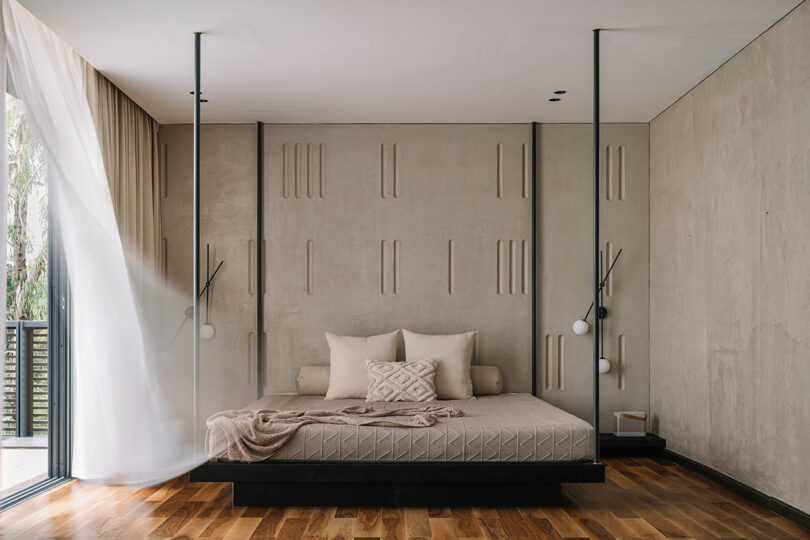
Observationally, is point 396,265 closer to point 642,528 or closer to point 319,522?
point 319,522

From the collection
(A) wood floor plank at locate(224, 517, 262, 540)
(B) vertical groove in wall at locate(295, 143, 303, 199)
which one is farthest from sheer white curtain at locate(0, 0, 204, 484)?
(B) vertical groove in wall at locate(295, 143, 303, 199)

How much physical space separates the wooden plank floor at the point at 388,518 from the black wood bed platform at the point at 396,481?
71 millimetres

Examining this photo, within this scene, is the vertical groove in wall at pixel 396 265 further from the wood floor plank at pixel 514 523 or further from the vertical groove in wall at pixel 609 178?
the wood floor plank at pixel 514 523

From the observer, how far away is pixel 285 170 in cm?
567

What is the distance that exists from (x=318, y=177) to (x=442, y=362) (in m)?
1.94

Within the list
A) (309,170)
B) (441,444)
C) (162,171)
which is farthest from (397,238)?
(441,444)

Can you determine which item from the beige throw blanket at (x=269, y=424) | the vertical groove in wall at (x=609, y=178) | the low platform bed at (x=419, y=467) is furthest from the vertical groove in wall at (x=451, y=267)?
the low platform bed at (x=419, y=467)

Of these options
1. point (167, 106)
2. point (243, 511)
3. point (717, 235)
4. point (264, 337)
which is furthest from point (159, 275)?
point (717, 235)

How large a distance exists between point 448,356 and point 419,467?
1435mm

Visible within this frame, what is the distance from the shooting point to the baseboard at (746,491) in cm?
354

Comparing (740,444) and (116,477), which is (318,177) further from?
(740,444)

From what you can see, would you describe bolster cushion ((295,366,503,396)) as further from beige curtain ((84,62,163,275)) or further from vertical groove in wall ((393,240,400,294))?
beige curtain ((84,62,163,275))

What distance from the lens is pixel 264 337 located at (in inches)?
221

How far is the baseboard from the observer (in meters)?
3.54
